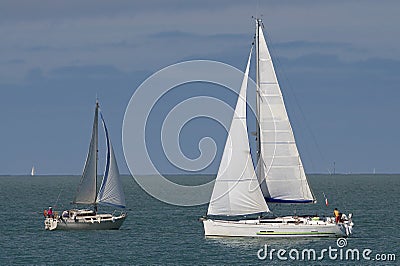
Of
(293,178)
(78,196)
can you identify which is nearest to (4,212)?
(78,196)

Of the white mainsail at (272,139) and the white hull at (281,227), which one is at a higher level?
the white mainsail at (272,139)

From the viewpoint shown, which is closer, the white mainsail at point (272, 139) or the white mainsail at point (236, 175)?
the white mainsail at point (236, 175)

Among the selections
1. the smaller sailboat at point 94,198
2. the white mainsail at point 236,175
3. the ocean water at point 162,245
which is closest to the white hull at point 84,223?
the smaller sailboat at point 94,198

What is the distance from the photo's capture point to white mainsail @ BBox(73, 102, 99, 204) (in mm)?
82250

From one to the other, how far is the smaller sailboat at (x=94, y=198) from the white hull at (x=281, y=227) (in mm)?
15037

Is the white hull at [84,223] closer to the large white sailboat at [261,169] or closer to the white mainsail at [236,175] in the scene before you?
the large white sailboat at [261,169]

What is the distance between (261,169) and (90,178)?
2112cm

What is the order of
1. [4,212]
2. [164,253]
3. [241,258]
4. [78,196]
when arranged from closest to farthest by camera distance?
[241,258]
[164,253]
[78,196]
[4,212]

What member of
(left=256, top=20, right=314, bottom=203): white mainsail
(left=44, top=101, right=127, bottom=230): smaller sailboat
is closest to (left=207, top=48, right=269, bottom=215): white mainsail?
(left=256, top=20, right=314, bottom=203): white mainsail

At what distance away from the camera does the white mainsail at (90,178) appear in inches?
3238

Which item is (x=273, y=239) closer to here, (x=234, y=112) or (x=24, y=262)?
(x=234, y=112)

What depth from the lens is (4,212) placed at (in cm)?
A: 11012

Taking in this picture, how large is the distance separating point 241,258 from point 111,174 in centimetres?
2455

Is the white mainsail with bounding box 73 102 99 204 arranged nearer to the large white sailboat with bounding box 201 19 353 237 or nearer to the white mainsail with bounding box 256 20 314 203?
the large white sailboat with bounding box 201 19 353 237
